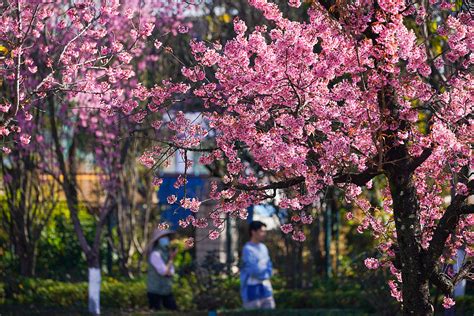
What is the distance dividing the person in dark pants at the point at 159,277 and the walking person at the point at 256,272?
135 cm

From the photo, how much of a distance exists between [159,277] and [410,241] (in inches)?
306

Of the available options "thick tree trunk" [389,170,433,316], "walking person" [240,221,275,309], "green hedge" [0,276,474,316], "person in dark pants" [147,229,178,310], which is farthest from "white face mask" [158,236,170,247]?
"thick tree trunk" [389,170,433,316]

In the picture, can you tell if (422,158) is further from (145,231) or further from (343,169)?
(145,231)

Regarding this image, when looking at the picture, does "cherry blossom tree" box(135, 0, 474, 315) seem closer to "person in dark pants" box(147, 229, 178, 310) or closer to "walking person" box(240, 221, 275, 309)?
"walking person" box(240, 221, 275, 309)

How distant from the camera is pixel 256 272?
13.7 meters

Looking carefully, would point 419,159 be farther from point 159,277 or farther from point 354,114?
point 159,277

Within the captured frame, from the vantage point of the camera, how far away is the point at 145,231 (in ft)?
64.2

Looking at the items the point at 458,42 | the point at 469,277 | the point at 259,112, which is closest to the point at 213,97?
the point at 259,112

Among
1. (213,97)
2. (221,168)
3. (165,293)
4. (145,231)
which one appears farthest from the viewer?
(145,231)

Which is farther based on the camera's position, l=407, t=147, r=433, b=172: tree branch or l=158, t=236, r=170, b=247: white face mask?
l=158, t=236, r=170, b=247: white face mask

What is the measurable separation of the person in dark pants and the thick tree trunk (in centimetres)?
739

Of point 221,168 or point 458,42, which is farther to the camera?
point 221,168

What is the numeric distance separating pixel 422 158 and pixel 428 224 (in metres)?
1.27

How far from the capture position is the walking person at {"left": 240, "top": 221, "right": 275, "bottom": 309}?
1371cm
